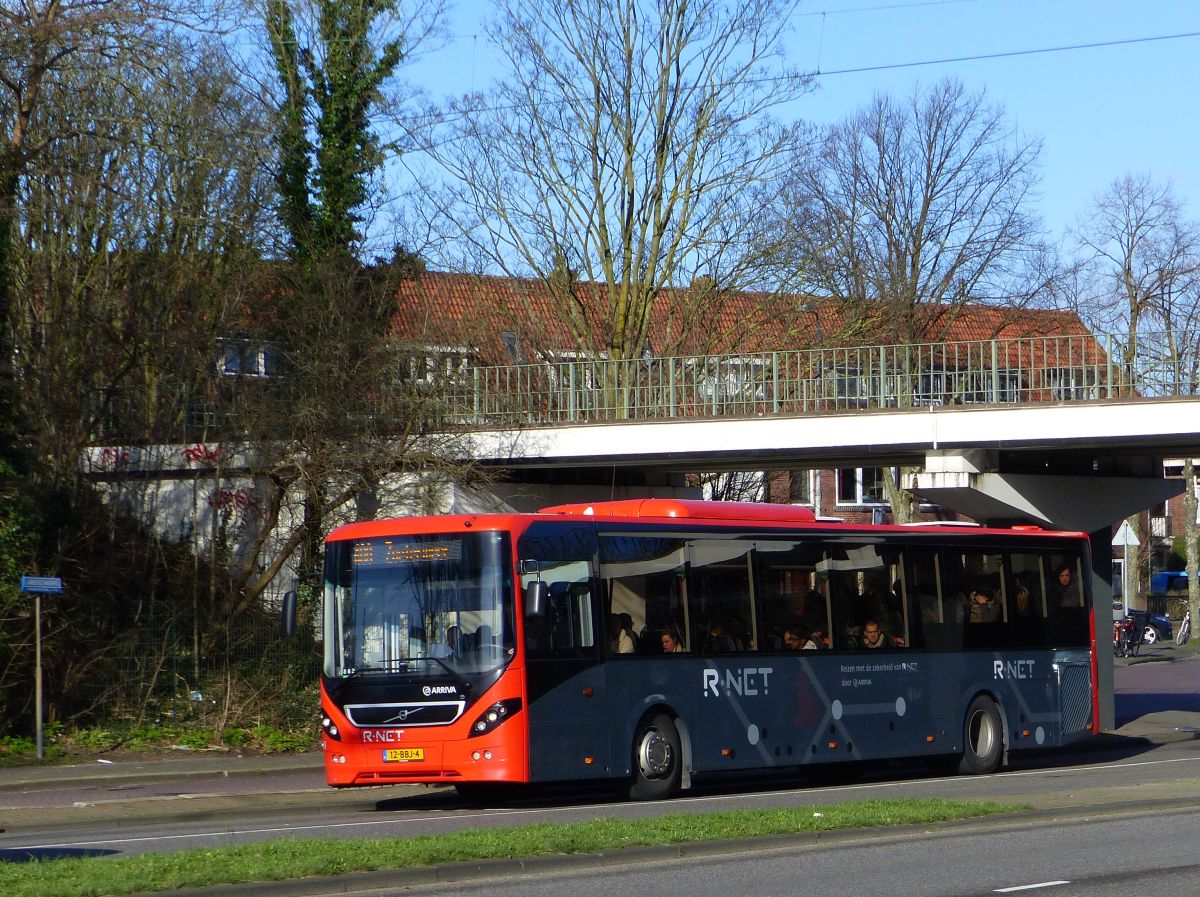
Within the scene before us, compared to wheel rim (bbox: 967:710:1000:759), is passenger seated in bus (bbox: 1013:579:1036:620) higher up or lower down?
higher up

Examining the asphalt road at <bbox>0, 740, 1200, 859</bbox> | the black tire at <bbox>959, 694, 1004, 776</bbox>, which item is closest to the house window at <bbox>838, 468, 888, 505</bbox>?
the black tire at <bbox>959, 694, 1004, 776</bbox>

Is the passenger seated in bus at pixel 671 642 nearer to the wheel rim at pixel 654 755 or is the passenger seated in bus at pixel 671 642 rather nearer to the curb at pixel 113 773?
the wheel rim at pixel 654 755

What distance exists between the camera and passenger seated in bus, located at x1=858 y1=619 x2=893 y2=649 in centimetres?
2005

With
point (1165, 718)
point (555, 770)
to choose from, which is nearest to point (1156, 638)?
point (1165, 718)

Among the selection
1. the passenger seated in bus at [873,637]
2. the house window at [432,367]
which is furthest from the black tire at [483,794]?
the house window at [432,367]

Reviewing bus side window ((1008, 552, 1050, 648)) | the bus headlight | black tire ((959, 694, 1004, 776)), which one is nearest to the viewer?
the bus headlight

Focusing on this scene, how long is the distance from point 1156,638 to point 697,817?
49695mm

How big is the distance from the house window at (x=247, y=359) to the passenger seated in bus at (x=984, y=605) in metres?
12.0

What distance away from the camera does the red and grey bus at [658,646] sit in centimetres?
1634

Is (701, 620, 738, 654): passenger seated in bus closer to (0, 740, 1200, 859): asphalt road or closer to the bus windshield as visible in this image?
(0, 740, 1200, 859): asphalt road

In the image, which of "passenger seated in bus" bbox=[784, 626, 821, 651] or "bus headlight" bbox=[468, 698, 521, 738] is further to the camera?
"passenger seated in bus" bbox=[784, 626, 821, 651]

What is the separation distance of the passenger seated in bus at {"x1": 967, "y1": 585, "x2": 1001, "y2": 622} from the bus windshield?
7.87 m

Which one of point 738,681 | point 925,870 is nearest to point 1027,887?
point 925,870

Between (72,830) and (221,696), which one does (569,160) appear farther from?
(72,830)
